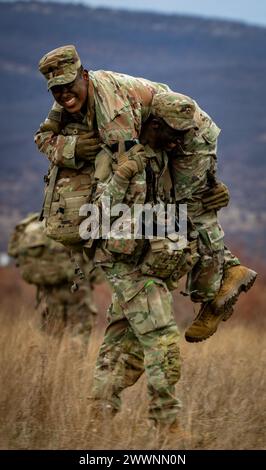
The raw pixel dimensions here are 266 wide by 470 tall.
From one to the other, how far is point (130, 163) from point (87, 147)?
39 cm

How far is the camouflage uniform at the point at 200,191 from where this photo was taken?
8.02 m

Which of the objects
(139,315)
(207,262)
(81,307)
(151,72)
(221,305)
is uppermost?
(151,72)

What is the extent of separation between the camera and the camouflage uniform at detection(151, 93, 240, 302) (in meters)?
8.02

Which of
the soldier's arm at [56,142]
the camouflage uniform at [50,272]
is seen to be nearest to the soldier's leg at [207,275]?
the soldier's arm at [56,142]

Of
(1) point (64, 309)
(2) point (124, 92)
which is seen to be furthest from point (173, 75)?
(2) point (124, 92)

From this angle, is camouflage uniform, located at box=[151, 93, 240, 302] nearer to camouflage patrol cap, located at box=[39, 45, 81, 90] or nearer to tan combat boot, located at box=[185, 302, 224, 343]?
tan combat boot, located at box=[185, 302, 224, 343]

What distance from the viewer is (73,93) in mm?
7477

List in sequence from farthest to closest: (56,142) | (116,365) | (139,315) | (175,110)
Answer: (116,365) < (56,142) < (175,110) < (139,315)

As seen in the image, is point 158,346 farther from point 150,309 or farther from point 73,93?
point 73,93

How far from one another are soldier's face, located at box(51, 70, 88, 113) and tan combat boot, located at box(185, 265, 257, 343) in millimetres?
1814

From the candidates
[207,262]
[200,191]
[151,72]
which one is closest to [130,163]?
[200,191]

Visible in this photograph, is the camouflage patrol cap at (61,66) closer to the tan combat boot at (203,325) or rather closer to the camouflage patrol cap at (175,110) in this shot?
the camouflage patrol cap at (175,110)

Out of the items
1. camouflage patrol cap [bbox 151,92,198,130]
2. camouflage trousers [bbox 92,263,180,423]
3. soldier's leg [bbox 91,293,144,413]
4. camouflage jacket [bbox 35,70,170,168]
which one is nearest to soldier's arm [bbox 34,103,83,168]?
camouflage jacket [bbox 35,70,170,168]

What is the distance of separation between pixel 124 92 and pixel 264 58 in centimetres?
10550
